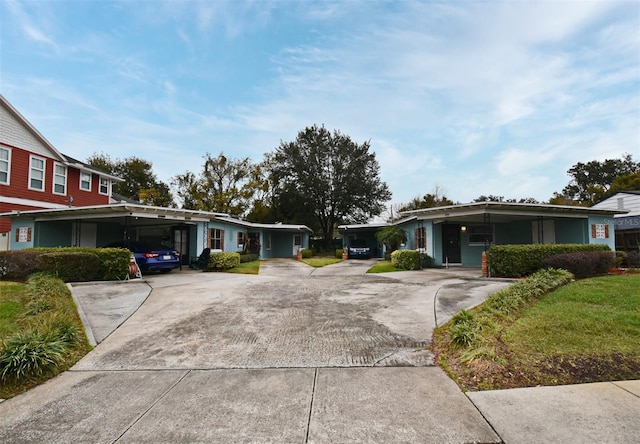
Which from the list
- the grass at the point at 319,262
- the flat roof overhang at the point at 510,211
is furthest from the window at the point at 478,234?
the grass at the point at 319,262

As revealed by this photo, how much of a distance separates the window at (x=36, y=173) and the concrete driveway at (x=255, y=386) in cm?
1441

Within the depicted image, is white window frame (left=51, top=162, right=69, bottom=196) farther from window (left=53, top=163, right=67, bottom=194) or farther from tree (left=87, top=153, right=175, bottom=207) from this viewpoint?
tree (left=87, top=153, right=175, bottom=207)

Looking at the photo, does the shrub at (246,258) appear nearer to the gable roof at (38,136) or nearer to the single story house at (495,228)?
the single story house at (495,228)

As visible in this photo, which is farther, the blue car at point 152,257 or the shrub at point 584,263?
the blue car at point 152,257

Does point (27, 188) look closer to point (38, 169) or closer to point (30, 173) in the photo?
point (30, 173)

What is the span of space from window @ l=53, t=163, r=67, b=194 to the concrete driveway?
1504 centimetres

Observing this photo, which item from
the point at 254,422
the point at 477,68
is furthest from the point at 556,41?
the point at 254,422

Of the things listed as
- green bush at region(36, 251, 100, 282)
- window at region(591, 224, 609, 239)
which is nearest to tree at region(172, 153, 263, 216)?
green bush at region(36, 251, 100, 282)

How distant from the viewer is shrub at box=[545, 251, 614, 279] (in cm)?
858

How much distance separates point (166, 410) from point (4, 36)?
13108 millimetres

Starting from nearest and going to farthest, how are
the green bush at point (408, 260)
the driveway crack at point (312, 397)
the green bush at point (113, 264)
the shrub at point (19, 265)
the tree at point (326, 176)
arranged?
1. the driveway crack at point (312, 397)
2. the shrub at point (19, 265)
3. the green bush at point (113, 264)
4. the green bush at point (408, 260)
5. the tree at point (326, 176)

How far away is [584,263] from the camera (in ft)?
28.1

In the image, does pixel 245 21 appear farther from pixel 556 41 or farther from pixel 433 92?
pixel 556 41

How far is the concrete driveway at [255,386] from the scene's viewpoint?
2.41 meters
